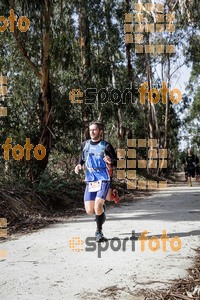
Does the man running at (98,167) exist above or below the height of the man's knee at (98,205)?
above

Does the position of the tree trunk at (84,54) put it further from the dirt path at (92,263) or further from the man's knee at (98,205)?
the man's knee at (98,205)

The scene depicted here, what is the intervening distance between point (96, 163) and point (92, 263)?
1526 millimetres

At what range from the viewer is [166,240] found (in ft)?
17.9

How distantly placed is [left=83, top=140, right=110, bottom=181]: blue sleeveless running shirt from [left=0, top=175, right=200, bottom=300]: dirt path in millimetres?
881

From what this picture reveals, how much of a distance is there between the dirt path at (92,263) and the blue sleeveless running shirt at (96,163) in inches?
34.7

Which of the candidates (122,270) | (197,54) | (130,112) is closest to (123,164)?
(130,112)

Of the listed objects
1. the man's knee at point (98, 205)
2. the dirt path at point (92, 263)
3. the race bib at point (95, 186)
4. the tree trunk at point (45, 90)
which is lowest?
the dirt path at point (92, 263)

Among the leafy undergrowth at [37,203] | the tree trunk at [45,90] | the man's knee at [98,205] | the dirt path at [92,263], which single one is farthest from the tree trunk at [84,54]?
the man's knee at [98,205]

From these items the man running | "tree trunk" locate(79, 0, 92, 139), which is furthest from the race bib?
"tree trunk" locate(79, 0, 92, 139)

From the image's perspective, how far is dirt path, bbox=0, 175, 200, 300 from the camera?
3.45 m

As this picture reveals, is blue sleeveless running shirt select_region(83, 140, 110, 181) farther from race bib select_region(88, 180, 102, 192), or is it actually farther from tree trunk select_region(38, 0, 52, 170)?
tree trunk select_region(38, 0, 52, 170)

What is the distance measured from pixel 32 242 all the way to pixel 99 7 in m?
14.9

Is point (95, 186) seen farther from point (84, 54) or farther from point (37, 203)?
point (84, 54)

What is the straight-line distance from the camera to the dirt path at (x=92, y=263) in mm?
3451
